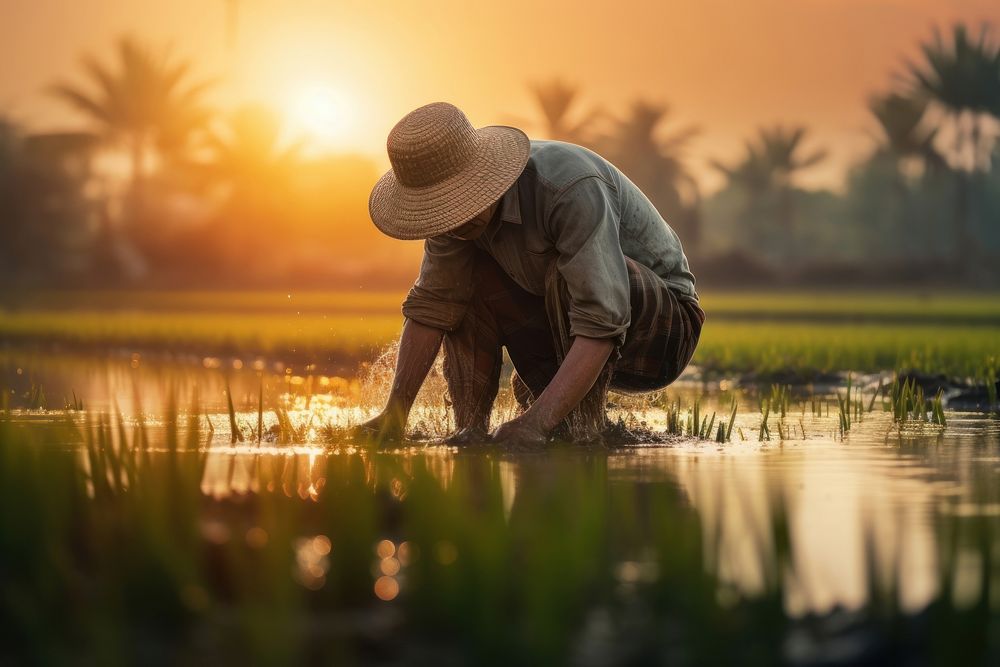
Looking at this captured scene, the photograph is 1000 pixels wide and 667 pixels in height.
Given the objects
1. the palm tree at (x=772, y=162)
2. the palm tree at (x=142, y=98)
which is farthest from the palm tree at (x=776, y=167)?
the palm tree at (x=142, y=98)

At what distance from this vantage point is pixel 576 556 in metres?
2.24

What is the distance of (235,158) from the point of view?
45.3 metres

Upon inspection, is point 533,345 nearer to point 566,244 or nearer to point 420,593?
point 566,244

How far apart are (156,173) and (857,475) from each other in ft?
185

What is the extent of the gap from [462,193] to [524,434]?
736 millimetres

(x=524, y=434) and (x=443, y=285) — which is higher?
(x=443, y=285)

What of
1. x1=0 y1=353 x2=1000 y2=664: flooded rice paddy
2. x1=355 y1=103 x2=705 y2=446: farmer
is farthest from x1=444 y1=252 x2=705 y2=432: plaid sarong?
x1=0 y1=353 x2=1000 y2=664: flooded rice paddy

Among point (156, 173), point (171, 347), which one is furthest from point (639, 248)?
point (156, 173)

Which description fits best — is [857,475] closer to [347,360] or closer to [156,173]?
[347,360]

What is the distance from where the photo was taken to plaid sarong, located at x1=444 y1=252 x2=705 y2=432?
188 inches

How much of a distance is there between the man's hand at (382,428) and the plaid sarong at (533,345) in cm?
27

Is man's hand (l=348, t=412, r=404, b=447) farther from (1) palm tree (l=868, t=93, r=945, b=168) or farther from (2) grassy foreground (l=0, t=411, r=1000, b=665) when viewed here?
(1) palm tree (l=868, t=93, r=945, b=168)

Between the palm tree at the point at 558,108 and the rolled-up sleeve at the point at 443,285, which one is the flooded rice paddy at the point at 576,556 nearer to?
the rolled-up sleeve at the point at 443,285

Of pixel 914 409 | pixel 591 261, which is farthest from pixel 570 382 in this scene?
pixel 914 409
